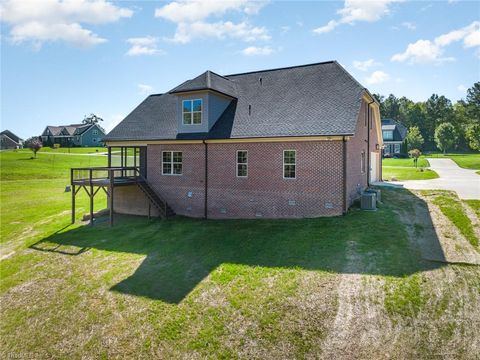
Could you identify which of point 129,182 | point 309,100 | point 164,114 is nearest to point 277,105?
point 309,100

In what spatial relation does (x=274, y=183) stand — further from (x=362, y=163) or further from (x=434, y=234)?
(x=434, y=234)

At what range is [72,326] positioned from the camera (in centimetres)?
1047

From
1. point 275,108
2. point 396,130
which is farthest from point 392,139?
point 275,108

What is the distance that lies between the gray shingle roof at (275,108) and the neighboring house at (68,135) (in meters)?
62.5

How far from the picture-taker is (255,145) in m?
17.2

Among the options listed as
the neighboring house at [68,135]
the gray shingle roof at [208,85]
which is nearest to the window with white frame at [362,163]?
the gray shingle roof at [208,85]

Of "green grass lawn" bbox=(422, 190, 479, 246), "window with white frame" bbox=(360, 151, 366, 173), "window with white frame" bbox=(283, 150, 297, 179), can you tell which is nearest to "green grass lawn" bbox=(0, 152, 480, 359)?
"green grass lawn" bbox=(422, 190, 479, 246)

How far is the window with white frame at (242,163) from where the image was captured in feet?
57.6

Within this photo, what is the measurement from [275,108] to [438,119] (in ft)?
239

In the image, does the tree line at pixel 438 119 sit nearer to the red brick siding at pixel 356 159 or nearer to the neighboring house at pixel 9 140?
the red brick siding at pixel 356 159

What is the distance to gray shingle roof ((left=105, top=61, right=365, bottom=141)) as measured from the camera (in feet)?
53.0

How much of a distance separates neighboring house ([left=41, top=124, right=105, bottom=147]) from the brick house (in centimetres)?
6288

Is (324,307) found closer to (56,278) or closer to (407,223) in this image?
(407,223)

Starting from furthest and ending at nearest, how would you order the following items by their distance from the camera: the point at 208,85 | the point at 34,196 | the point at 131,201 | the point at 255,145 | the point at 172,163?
the point at 34,196, the point at 131,201, the point at 172,163, the point at 208,85, the point at 255,145
